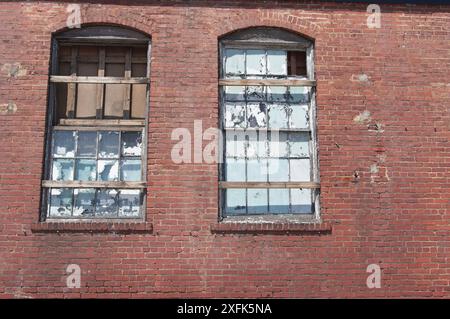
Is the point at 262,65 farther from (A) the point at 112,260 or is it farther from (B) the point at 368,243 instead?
(A) the point at 112,260

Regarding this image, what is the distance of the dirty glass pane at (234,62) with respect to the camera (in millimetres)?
8094

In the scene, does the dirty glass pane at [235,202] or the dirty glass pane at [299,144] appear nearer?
the dirty glass pane at [235,202]

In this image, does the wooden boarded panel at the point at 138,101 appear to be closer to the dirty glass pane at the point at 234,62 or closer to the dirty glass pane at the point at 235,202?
the dirty glass pane at the point at 234,62

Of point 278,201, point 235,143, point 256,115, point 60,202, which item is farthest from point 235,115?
point 60,202

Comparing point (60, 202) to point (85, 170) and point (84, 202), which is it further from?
point (85, 170)

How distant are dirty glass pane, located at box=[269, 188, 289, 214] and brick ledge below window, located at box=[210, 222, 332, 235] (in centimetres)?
30

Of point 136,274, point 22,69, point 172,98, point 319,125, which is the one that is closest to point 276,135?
point 319,125

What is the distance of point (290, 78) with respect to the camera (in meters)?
8.11

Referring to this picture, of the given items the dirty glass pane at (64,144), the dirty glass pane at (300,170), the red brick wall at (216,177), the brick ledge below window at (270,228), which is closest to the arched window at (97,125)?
the dirty glass pane at (64,144)

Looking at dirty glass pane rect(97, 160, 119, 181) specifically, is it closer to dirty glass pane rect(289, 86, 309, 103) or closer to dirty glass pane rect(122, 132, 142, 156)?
dirty glass pane rect(122, 132, 142, 156)

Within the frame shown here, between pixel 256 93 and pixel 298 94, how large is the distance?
59cm

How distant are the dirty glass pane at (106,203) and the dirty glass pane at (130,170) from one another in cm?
25

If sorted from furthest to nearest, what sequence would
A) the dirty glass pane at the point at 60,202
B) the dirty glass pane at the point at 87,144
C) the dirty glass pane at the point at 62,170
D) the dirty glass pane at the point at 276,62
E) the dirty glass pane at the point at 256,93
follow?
the dirty glass pane at the point at 276,62 < the dirty glass pane at the point at 256,93 < the dirty glass pane at the point at 87,144 < the dirty glass pane at the point at 62,170 < the dirty glass pane at the point at 60,202

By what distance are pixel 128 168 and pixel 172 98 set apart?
3.67 feet
